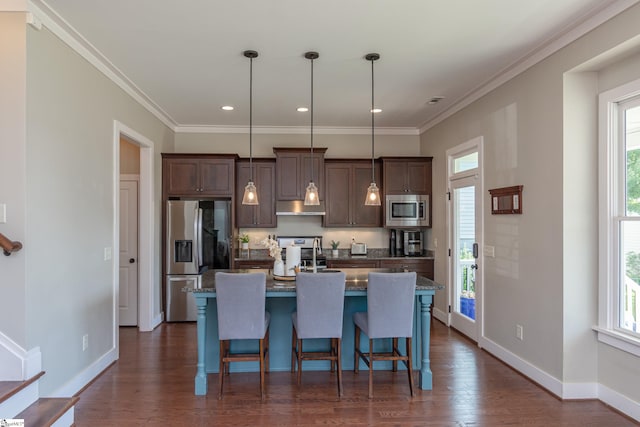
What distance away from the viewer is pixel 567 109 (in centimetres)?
300

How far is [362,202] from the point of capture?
19.4ft

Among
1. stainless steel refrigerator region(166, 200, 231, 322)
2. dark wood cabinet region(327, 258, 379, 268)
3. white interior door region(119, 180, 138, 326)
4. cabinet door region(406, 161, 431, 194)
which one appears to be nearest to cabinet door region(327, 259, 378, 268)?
dark wood cabinet region(327, 258, 379, 268)

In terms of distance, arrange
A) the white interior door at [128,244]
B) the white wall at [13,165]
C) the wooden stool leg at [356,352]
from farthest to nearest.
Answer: the white interior door at [128,244] < the wooden stool leg at [356,352] < the white wall at [13,165]

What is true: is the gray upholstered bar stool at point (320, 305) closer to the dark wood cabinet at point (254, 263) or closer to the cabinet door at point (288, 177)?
the dark wood cabinet at point (254, 263)

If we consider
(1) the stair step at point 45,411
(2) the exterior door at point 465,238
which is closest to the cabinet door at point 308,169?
(2) the exterior door at point 465,238

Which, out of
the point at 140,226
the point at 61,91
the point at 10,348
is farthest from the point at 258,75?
the point at 10,348

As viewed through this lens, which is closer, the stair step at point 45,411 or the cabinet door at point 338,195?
the stair step at point 45,411

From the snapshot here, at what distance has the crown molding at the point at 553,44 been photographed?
8.36 feet

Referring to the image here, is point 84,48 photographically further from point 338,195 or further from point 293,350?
point 338,195

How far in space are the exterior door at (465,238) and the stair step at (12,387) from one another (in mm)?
3978

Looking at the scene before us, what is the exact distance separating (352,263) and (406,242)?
3.22ft

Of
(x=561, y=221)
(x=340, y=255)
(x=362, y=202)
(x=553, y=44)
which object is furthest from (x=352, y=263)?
(x=553, y=44)

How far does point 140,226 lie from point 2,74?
2.62m

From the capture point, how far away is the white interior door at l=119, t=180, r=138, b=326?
5.11 m
